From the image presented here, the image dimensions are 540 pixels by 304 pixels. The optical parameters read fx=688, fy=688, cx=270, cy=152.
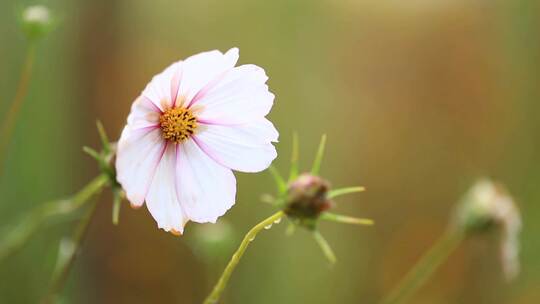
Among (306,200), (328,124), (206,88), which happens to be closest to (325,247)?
(306,200)

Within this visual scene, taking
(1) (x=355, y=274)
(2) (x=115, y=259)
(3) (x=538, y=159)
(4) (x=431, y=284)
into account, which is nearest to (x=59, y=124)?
(2) (x=115, y=259)

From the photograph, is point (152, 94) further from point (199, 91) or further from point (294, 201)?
point (294, 201)

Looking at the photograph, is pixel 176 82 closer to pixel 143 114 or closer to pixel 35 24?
pixel 143 114

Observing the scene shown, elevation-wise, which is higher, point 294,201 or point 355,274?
point 294,201

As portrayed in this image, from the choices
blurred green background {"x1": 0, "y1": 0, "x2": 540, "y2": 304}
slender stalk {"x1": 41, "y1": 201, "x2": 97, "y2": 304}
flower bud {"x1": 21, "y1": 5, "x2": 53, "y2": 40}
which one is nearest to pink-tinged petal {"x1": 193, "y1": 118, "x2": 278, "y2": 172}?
slender stalk {"x1": 41, "y1": 201, "x2": 97, "y2": 304}

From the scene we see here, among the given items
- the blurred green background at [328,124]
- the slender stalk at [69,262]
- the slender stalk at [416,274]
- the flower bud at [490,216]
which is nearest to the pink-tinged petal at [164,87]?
the slender stalk at [69,262]

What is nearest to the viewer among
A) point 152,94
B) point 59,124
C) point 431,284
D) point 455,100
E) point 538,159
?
point 152,94
